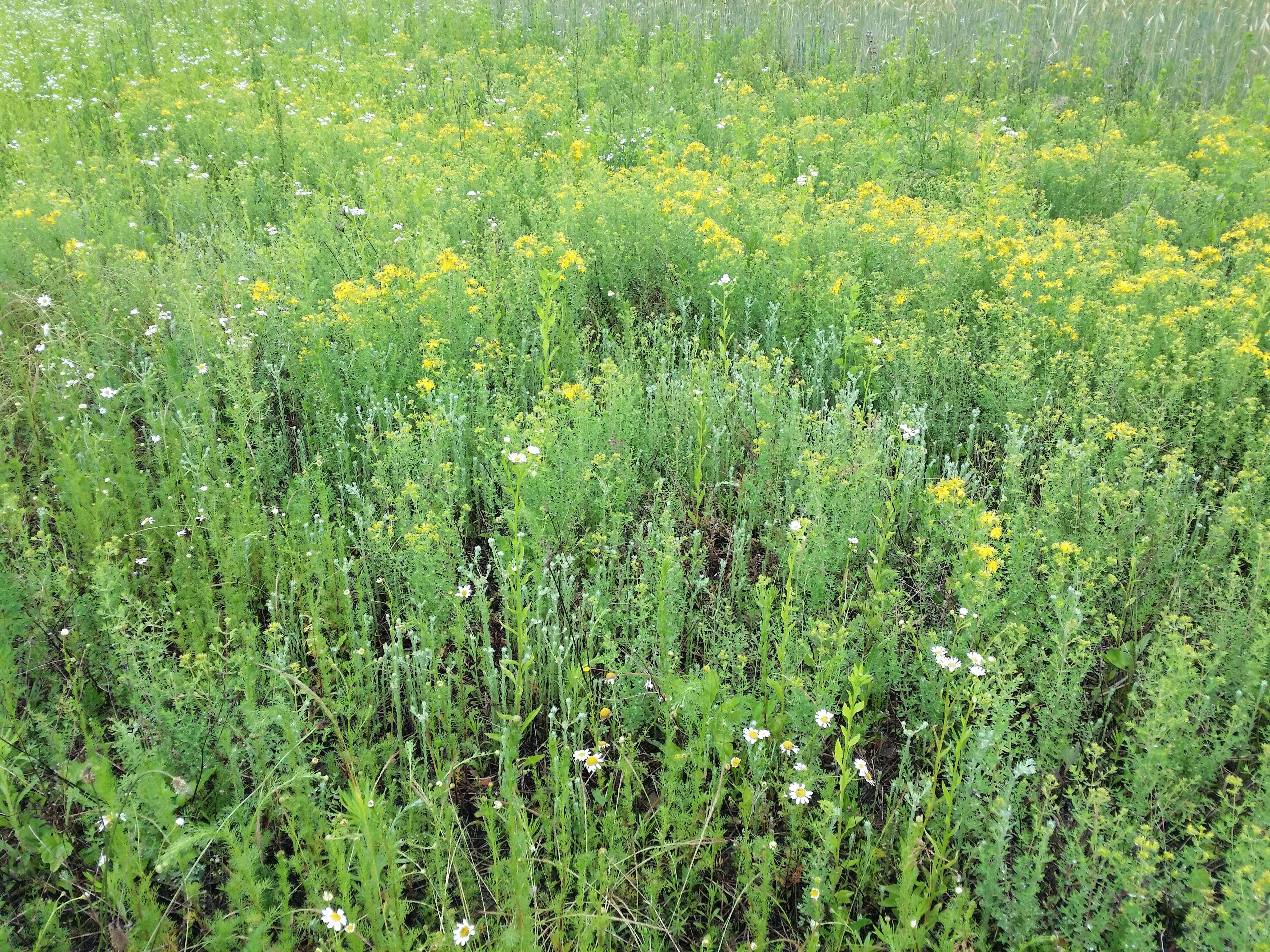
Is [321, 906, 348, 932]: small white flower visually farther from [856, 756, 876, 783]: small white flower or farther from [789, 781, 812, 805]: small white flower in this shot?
[856, 756, 876, 783]: small white flower

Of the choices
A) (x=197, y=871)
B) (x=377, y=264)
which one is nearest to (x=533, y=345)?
(x=377, y=264)

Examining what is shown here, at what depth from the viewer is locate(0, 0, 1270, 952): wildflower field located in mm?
2195

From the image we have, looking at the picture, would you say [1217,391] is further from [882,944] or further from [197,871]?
[197,871]

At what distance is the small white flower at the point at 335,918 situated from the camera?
1966mm

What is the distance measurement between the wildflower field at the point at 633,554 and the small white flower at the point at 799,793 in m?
0.02

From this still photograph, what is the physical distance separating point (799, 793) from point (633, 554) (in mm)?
1323

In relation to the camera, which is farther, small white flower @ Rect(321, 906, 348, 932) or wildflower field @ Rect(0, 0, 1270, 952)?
wildflower field @ Rect(0, 0, 1270, 952)

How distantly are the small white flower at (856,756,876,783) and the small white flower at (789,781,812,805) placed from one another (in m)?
0.15

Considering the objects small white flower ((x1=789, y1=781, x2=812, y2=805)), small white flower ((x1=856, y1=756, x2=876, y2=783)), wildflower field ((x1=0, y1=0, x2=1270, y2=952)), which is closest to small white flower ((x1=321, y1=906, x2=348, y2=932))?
wildflower field ((x1=0, y1=0, x2=1270, y2=952))

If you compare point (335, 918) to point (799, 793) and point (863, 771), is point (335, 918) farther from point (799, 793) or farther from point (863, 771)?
point (863, 771)

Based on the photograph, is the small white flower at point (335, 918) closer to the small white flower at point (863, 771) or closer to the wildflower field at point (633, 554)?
the wildflower field at point (633, 554)

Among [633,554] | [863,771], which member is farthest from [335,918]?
[633,554]

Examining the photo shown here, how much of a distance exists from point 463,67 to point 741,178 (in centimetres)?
490

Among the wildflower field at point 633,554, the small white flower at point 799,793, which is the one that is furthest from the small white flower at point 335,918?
the small white flower at point 799,793
